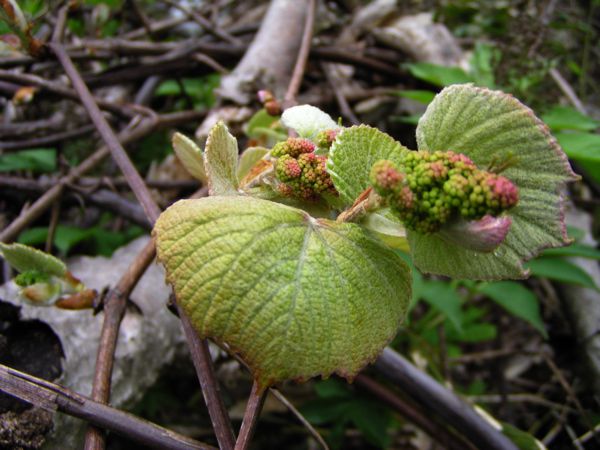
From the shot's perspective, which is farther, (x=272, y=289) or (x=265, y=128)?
(x=265, y=128)

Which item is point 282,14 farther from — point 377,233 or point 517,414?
point 517,414

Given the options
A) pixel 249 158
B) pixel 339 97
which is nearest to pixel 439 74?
pixel 339 97

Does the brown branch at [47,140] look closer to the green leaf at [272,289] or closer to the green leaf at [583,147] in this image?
the green leaf at [272,289]

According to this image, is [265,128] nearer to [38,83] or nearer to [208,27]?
[38,83]

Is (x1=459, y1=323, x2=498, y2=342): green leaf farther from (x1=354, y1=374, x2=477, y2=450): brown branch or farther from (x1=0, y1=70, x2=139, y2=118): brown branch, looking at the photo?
(x1=0, y1=70, x2=139, y2=118): brown branch

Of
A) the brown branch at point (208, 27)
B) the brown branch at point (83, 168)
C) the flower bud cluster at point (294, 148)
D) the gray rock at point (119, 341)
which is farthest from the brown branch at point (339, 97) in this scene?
the flower bud cluster at point (294, 148)

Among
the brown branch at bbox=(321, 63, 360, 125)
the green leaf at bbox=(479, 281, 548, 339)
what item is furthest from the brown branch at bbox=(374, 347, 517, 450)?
the brown branch at bbox=(321, 63, 360, 125)

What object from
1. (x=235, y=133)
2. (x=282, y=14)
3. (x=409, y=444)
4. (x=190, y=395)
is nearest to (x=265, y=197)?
(x=235, y=133)
